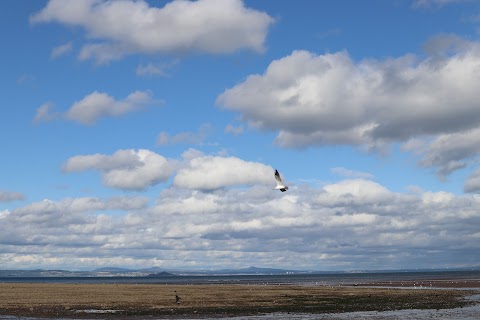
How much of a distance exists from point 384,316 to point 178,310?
972 inches

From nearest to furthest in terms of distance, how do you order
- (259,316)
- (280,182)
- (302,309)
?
1. (280,182)
2. (259,316)
3. (302,309)

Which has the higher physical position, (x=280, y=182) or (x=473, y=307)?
(x=280, y=182)

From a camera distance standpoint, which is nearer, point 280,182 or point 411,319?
point 280,182

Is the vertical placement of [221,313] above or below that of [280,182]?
below

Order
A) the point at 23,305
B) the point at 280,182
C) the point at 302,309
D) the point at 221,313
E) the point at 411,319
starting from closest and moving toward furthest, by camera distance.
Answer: the point at 280,182, the point at 411,319, the point at 221,313, the point at 302,309, the point at 23,305

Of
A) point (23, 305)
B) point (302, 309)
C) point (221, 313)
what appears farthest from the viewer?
point (23, 305)

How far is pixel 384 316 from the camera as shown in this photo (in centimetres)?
6116

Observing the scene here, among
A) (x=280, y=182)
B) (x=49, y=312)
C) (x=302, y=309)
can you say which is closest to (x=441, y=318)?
(x=302, y=309)

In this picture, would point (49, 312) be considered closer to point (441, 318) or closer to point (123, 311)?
point (123, 311)

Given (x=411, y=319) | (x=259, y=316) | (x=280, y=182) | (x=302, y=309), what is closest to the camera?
(x=280, y=182)

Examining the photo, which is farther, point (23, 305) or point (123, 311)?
point (23, 305)

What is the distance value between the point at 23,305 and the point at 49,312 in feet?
42.3

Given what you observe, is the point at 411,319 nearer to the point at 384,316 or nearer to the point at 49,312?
the point at 384,316

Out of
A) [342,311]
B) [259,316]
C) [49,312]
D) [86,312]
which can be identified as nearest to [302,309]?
[342,311]
